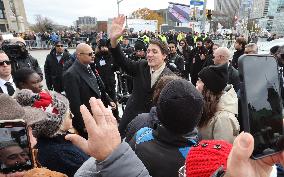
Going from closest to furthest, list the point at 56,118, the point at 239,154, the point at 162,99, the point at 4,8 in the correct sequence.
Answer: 1. the point at 239,154
2. the point at 162,99
3. the point at 56,118
4. the point at 4,8

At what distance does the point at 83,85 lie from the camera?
395cm

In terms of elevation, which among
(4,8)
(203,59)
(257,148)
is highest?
(4,8)

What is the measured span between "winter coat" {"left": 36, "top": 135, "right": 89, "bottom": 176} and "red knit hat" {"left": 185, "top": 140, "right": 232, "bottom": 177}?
0.91 meters

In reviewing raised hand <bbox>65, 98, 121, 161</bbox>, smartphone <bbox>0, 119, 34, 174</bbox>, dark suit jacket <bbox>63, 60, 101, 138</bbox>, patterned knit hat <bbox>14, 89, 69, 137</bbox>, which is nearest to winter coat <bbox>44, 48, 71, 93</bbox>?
dark suit jacket <bbox>63, 60, 101, 138</bbox>

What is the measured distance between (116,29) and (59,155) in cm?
209

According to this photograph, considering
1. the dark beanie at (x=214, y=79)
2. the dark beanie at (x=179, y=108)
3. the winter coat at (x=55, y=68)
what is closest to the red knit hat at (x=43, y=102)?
the dark beanie at (x=179, y=108)

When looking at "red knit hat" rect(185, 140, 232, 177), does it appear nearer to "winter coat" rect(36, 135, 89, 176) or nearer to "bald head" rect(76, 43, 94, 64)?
"winter coat" rect(36, 135, 89, 176)

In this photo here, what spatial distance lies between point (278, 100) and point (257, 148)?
206 millimetres

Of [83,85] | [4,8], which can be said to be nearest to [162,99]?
[83,85]

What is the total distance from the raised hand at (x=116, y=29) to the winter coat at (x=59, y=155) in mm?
1918

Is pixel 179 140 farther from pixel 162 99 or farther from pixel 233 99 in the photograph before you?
pixel 233 99

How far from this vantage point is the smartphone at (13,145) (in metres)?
1.21

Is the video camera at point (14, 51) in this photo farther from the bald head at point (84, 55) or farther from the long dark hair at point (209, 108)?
the long dark hair at point (209, 108)

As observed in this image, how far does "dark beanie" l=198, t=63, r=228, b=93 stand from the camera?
2.49 m
